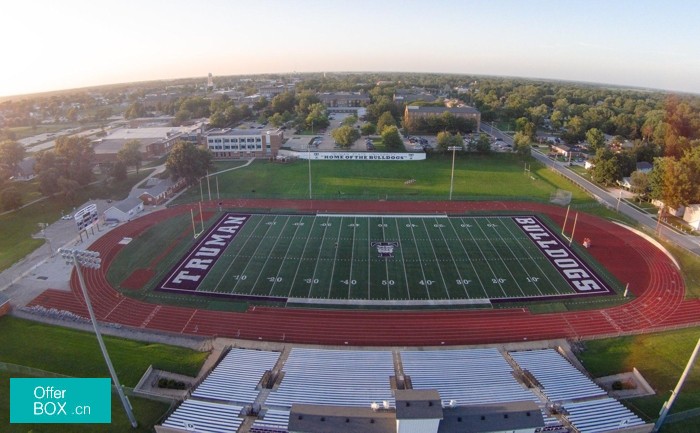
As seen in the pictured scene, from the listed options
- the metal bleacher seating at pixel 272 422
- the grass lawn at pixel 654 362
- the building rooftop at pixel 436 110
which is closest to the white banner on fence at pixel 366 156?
the building rooftop at pixel 436 110

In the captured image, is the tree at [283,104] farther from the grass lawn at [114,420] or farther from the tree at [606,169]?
the grass lawn at [114,420]

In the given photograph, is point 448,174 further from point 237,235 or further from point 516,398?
point 516,398

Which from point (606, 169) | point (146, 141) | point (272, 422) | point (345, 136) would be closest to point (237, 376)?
point (272, 422)

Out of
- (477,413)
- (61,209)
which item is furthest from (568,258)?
(61,209)

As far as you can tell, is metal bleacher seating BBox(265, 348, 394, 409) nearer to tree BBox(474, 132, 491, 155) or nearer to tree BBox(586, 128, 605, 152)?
tree BBox(474, 132, 491, 155)

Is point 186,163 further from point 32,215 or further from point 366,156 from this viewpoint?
point 366,156
